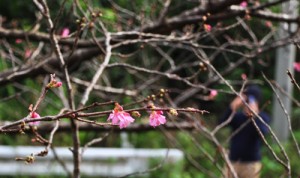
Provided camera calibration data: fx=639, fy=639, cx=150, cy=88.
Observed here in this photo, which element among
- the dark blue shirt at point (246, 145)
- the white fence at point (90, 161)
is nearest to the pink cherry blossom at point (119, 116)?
the dark blue shirt at point (246, 145)

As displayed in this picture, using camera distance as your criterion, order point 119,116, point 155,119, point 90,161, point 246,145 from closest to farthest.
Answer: point 119,116 → point 155,119 → point 246,145 → point 90,161

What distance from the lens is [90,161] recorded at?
672 cm

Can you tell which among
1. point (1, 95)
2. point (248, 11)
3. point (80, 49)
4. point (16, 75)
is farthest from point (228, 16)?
point (1, 95)

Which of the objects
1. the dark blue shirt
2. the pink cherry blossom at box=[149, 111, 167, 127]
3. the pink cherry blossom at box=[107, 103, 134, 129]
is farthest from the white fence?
the pink cherry blossom at box=[107, 103, 134, 129]

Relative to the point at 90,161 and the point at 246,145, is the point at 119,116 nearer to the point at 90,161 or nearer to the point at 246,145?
the point at 246,145

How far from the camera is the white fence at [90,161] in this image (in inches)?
257

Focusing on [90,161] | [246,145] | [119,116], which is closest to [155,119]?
[119,116]

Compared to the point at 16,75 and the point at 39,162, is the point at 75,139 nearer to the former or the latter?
the point at 16,75

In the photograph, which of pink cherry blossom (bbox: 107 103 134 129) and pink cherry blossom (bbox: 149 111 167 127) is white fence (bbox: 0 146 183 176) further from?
pink cherry blossom (bbox: 107 103 134 129)

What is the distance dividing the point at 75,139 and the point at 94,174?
4328mm

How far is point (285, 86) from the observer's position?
1001cm

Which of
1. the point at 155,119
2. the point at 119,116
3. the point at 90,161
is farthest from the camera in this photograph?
the point at 90,161

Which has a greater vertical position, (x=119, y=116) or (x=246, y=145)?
(x=246, y=145)

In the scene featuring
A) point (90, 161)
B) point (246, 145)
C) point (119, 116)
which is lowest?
point (119, 116)
